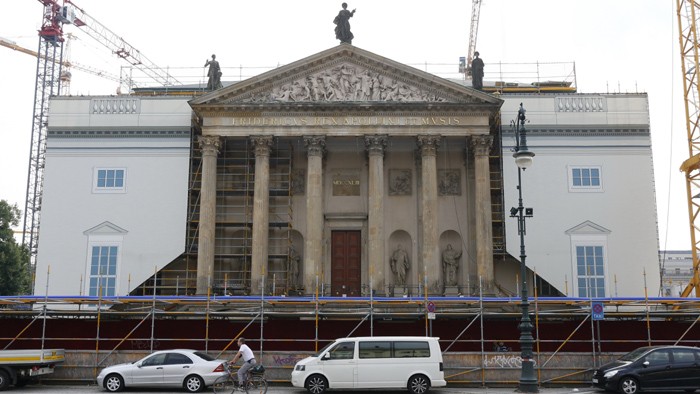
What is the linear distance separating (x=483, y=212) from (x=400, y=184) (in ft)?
23.0

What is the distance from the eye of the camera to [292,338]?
30.8 meters

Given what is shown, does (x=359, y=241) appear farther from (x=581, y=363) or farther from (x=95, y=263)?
(x=581, y=363)

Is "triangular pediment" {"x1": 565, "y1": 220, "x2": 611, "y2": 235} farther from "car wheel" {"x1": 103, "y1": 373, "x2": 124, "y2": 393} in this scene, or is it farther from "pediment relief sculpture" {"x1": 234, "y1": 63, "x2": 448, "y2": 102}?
"car wheel" {"x1": 103, "y1": 373, "x2": 124, "y2": 393}

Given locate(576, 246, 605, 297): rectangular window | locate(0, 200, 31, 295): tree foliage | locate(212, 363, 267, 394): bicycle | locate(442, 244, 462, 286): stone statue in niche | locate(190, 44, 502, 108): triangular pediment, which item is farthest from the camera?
locate(0, 200, 31, 295): tree foliage

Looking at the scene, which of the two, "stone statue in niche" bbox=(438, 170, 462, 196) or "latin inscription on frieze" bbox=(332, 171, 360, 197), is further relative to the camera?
"latin inscription on frieze" bbox=(332, 171, 360, 197)

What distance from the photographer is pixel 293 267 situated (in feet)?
151

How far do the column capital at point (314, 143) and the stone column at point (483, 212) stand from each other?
9325 millimetres

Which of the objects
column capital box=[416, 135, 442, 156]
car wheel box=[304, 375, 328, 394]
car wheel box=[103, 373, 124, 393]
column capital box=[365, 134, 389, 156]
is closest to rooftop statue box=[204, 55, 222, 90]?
column capital box=[365, 134, 389, 156]

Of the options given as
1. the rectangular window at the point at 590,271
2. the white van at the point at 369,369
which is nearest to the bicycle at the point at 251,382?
the white van at the point at 369,369

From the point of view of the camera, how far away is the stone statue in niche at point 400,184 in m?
47.3

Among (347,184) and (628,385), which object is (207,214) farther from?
(628,385)

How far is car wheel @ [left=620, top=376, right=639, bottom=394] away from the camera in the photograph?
23938 millimetres

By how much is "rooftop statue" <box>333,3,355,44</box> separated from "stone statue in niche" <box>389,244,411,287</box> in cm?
1406

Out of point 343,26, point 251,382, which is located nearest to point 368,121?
point 343,26
